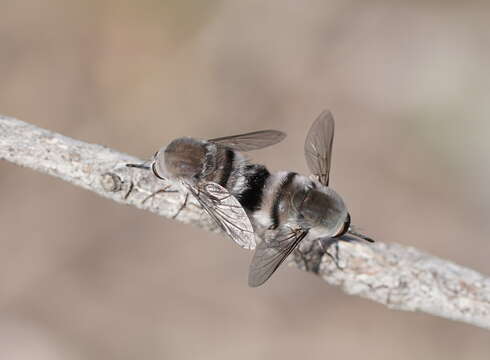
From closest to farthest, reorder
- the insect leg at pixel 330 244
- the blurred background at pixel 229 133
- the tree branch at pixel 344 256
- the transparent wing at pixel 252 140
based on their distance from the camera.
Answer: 1. the tree branch at pixel 344 256
2. the insect leg at pixel 330 244
3. the transparent wing at pixel 252 140
4. the blurred background at pixel 229 133

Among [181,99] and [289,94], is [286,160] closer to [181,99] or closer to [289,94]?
[289,94]

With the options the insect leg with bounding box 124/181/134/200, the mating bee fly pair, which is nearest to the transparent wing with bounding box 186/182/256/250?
the mating bee fly pair

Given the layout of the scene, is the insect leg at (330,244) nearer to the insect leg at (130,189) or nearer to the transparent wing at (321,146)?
the transparent wing at (321,146)

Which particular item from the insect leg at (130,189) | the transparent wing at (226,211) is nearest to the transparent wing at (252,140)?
the transparent wing at (226,211)

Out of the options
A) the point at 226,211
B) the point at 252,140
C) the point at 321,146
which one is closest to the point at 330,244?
the point at 226,211

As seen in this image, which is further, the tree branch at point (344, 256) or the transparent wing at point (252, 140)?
the transparent wing at point (252, 140)
